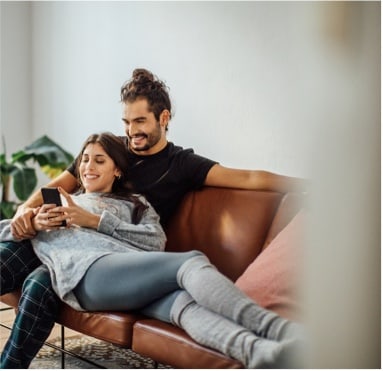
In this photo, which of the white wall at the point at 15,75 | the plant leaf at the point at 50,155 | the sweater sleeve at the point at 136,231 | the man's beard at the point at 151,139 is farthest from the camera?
the white wall at the point at 15,75

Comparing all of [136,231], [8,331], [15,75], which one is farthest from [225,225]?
[15,75]

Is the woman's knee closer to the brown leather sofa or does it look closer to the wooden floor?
the brown leather sofa

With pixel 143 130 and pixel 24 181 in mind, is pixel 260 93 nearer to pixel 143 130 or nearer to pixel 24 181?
pixel 143 130

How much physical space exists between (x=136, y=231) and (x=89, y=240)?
4.2 inches

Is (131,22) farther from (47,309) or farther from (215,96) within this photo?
(47,309)

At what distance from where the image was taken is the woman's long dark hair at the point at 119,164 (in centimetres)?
148

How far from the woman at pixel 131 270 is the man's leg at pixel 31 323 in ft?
0.11

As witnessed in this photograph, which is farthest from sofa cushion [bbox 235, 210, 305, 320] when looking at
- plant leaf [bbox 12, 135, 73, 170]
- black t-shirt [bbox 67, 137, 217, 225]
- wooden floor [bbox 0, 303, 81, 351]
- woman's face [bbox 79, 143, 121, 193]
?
plant leaf [bbox 12, 135, 73, 170]

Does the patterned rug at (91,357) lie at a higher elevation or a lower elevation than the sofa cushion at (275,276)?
lower

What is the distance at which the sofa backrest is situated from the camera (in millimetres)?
1434

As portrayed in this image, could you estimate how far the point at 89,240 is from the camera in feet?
4.43

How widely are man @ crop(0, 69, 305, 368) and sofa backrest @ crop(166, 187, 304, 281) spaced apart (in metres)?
0.02

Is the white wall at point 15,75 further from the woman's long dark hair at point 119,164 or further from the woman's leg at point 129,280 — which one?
the woman's leg at point 129,280

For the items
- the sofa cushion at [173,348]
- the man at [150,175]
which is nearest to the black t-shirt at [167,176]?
the man at [150,175]
